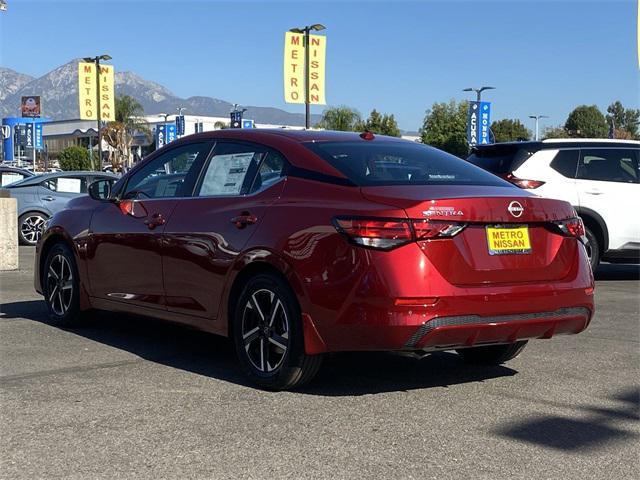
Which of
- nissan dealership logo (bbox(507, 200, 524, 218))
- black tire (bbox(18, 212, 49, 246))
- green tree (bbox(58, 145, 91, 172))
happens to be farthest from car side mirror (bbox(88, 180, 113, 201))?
green tree (bbox(58, 145, 91, 172))

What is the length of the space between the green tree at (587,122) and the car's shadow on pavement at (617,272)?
82.3 m

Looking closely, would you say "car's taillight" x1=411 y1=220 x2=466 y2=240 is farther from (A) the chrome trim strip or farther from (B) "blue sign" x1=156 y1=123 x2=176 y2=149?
(B) "blue sign" x1=156 y1=123 x2=176 y2=149

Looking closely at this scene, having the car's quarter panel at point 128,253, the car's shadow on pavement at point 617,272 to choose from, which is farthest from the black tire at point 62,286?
the car's shadow on pavement at point 617,272

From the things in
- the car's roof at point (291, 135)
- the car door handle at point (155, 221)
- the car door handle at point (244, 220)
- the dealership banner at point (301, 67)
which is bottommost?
the car door handle at point (155, 221)

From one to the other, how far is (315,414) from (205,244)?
4.86 ft

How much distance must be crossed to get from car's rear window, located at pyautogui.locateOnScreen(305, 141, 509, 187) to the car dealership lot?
1.25 metres

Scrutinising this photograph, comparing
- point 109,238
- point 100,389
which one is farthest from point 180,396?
point 109,238

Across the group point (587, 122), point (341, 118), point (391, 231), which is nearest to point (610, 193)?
point (391, 231)

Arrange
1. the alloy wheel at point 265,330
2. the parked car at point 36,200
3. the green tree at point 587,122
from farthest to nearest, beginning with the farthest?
the green tree at point 587,122 < the parked car at point 36,200 < the alloy wheel at point 265,330

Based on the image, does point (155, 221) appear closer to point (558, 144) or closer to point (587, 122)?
point (558, 144)

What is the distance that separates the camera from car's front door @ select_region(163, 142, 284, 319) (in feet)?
18.1

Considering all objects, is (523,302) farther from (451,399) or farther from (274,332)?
(274,332)

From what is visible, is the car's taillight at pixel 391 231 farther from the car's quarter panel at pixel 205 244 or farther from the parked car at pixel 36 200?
the parked car at pixel 36 200

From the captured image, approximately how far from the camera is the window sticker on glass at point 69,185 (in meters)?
17.1
